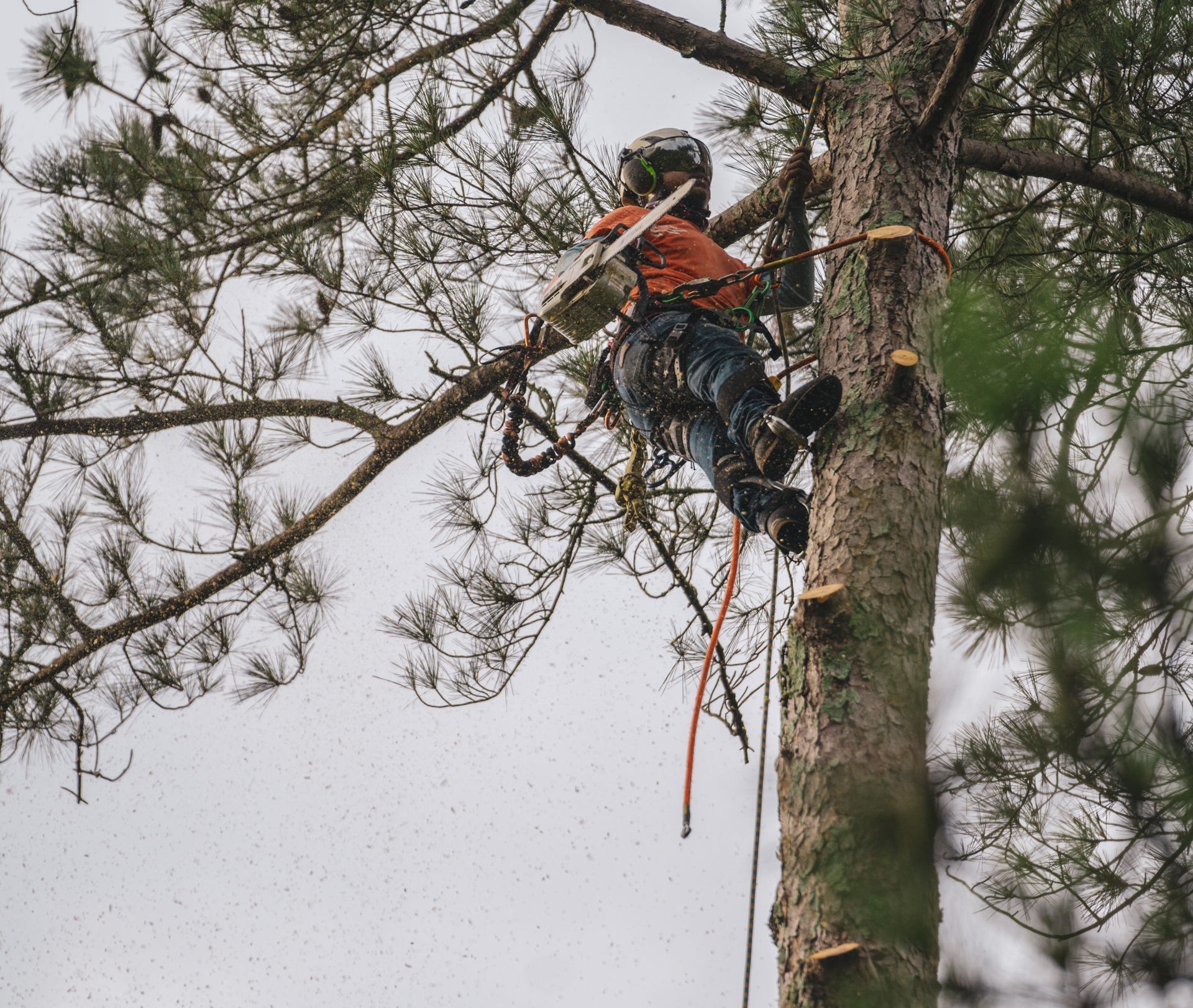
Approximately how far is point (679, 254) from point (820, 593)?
1.31 meters

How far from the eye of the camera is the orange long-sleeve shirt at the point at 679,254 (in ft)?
9.04

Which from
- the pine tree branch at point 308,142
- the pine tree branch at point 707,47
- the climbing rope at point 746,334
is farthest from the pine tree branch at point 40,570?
the pine tree branch at point 707,47

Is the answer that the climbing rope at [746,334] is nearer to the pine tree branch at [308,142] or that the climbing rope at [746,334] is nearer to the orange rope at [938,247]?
the orange rope at [938,247]

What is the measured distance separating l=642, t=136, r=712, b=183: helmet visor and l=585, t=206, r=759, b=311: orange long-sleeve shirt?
0.17 m

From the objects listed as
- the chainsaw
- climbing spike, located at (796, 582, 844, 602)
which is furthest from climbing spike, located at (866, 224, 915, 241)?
climbing spike, located at (796, 582, 844, 602)

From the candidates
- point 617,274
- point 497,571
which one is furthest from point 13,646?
point 617,274

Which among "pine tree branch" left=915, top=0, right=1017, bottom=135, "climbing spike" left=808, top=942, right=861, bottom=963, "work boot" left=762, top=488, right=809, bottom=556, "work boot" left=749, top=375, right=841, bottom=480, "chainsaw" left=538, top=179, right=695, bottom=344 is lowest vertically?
"climbing spike" left=808, top=942, right=861, bottom=963

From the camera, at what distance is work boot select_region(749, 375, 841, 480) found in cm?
193

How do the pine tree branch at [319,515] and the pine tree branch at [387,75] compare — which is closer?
the pine tree branch at [319,515]

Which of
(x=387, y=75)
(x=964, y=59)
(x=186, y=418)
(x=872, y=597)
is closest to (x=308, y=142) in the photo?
(x=387, y=75)

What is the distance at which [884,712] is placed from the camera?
1.65m

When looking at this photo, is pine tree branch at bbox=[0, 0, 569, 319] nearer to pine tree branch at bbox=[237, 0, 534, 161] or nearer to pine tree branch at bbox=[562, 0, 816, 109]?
pine tree branch at bbox=[237, 0, 534, 161]

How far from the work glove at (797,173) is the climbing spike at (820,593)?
47.1 inches

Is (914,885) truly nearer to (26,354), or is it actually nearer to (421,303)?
(421,303)
